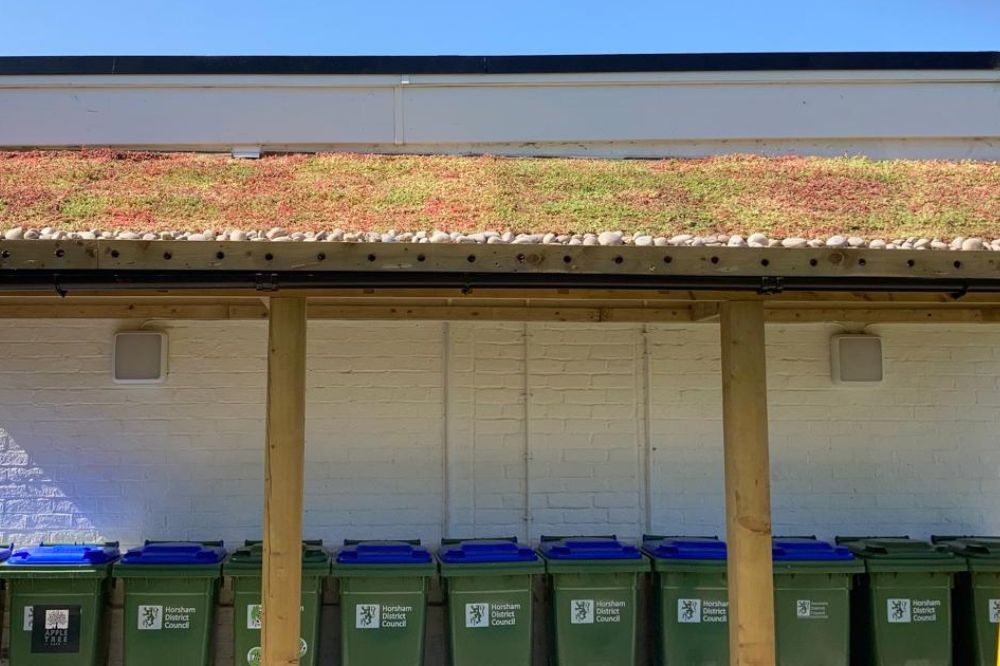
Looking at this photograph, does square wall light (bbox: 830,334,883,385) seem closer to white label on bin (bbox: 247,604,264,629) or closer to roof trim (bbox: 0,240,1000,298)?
roof trim (bbox: 0,240,1000,298)

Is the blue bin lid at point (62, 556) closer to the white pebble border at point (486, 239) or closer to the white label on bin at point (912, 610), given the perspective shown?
the white pebble border at point (486, 239)

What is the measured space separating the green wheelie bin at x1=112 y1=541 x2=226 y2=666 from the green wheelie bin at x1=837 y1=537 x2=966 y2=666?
433cm

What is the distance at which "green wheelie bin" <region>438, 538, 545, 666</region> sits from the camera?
18.2 ft

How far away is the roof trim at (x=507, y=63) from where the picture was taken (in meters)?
8.41

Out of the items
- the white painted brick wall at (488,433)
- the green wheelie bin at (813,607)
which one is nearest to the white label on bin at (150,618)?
the white painted brick wall at (488,433)

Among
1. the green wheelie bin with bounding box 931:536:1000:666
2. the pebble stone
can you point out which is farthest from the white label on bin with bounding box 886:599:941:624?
the pebble stone

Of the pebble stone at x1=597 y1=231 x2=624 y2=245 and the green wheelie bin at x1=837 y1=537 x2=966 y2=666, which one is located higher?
the pebble stone at x1=597 y1=231 x2=624 y2=245

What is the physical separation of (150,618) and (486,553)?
219cm

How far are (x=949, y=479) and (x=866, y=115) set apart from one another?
3781 millimetres

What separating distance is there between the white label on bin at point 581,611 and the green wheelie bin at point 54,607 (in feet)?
9.85

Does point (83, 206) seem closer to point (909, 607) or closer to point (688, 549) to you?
point (688, 549)

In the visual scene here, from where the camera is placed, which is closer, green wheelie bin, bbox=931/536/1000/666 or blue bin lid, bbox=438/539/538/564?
blue bin lid, bbox=438/539/538/564

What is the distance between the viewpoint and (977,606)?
229 inches

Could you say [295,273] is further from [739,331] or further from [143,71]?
[143,71]
